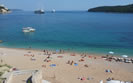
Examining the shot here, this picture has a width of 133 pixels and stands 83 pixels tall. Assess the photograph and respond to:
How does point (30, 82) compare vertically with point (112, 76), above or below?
above

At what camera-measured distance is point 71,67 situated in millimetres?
22984

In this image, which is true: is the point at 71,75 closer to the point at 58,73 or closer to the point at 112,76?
the point at 58,73

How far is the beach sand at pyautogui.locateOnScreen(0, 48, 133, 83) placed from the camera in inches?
762

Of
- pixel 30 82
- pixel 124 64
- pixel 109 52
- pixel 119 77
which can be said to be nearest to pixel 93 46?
pixel 109 52

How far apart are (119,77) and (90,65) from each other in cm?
502

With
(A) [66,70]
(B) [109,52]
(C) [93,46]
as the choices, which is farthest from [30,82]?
(C) [93,46]

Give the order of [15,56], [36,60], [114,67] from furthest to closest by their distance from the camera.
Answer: [15,56] → [36,60] → [114,67]

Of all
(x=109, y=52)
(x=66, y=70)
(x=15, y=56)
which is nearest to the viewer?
(x=66, y=70)

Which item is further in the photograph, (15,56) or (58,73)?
(15,56)

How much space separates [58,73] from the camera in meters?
20.5

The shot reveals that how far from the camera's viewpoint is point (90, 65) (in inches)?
949

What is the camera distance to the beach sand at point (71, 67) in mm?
19359

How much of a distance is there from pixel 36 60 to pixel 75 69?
6.84 meters

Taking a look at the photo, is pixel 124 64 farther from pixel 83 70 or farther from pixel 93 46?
pixel 93 46
